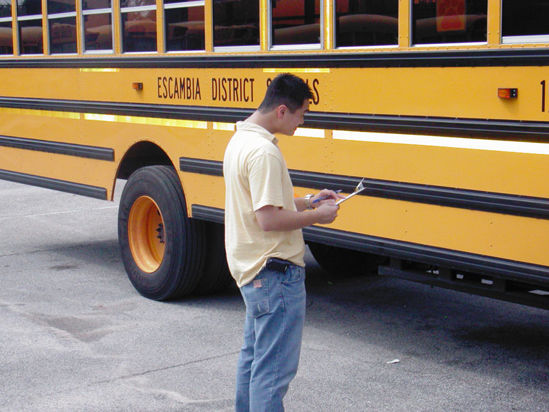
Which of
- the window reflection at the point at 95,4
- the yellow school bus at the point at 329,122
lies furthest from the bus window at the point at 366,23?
the window reflection at the point at 95,4

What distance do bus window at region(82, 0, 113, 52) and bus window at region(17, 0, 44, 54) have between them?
69cm

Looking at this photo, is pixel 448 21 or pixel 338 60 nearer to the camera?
pixel 448 21

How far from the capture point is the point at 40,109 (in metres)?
7.93

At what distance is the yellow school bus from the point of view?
4.52 meters

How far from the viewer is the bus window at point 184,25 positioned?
6328mm

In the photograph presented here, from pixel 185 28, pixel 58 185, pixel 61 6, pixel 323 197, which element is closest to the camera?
pixel 323 197

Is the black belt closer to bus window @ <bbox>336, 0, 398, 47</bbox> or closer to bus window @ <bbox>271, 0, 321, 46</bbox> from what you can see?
bus window @ <bbox>336, 0, 398, 47</bbox>

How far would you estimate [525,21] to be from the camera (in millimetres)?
4426

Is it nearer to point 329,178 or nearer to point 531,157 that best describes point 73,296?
point 329,178

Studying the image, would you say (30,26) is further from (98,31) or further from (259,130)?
(259,130)

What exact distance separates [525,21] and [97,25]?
12.5ft

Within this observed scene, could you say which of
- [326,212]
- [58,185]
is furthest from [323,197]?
[58,185]

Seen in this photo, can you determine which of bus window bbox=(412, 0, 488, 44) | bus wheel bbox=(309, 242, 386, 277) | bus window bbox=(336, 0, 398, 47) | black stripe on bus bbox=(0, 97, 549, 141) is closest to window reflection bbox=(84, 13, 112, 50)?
black stripe on bus bbox=(0, 97, 549, 141)

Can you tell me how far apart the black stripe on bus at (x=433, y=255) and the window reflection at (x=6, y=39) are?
4.02 metres
